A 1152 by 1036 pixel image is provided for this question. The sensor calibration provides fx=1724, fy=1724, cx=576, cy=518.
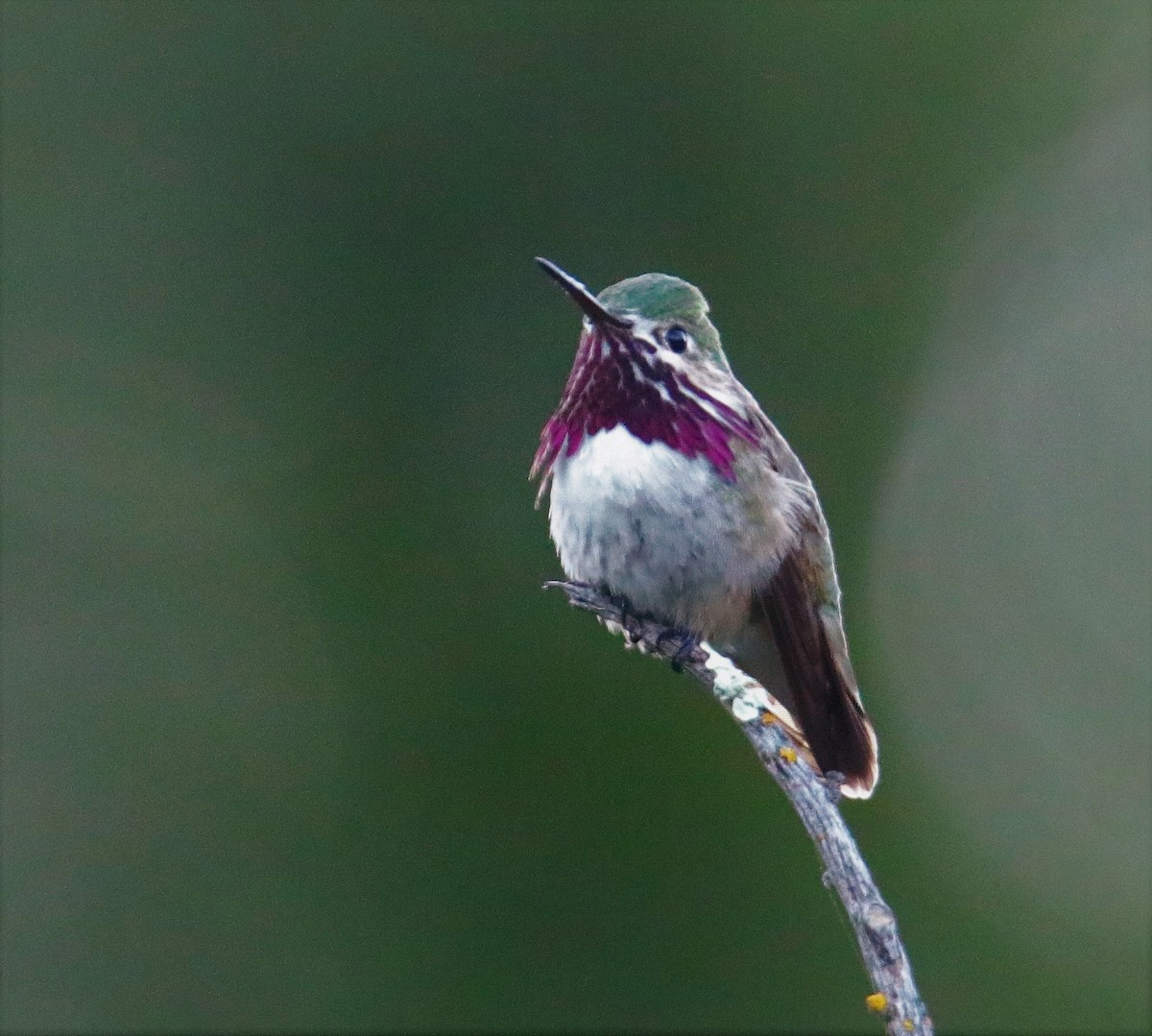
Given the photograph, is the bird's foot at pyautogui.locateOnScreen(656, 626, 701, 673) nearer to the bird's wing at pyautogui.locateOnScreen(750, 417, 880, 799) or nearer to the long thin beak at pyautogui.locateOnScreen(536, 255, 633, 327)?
the bird's wing at pyautogui.locateOnScreen(750, 417, 880, 799)

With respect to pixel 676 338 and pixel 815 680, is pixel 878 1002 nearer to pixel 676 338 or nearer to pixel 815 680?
pixel 815 680

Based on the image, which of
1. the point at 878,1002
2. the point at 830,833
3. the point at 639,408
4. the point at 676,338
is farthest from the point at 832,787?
the point at 676,338

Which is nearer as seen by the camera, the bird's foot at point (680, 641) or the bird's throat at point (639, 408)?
the bird's foot at point (680, 641)

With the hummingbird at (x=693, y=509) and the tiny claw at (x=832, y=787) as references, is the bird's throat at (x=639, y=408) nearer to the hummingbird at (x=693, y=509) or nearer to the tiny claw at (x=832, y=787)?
the hummingbird at (x=693, y=509)

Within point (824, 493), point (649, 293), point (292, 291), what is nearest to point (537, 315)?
point (292, 291)

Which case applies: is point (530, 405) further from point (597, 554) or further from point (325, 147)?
point (597, 554)

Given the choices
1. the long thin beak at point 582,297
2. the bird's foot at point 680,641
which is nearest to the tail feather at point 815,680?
the bird's foot at point 680,641
